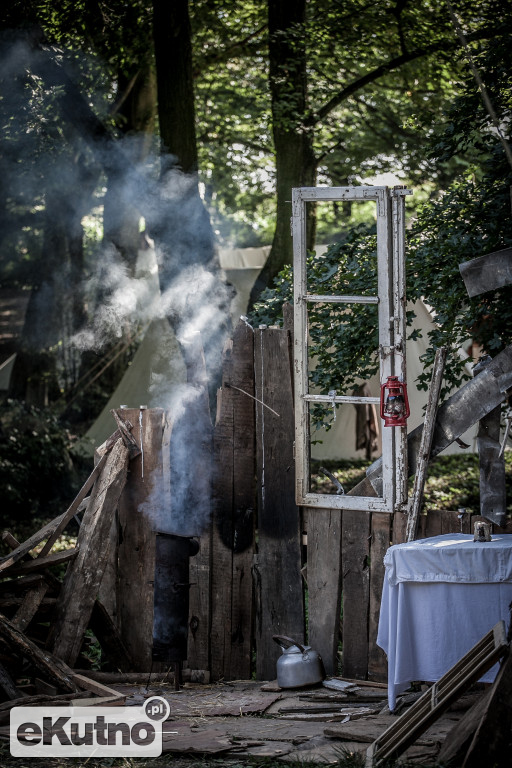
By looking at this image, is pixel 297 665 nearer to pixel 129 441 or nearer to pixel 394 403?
pixel 394 403

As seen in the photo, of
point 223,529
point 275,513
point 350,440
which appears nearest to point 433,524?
point 275,513

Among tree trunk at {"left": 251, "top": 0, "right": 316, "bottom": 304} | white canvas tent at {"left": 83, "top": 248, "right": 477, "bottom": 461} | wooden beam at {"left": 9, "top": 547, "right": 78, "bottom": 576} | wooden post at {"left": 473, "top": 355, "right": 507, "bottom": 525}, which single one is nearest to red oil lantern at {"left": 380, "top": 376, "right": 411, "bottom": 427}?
wooden post at {"left": 473, "top": 355, "right": 507, "bottom": 525}

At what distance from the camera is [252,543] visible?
5270 millimetres

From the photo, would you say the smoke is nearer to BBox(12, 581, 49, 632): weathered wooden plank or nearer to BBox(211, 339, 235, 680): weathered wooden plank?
BBox(211, 339, 235, 680): weathered wooden plank

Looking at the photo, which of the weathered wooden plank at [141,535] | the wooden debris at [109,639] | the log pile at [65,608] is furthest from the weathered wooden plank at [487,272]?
the wooden debris at [109,639]

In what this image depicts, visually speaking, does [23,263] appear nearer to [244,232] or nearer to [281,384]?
[244,232]

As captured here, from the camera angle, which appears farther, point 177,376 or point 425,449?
point 177,376

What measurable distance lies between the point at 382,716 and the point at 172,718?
1.09 m

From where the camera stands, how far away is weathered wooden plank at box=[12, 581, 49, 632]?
16.2ft

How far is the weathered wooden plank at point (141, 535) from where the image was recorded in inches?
212

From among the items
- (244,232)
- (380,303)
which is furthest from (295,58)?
(244,232)

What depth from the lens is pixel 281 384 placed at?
17.3 ft

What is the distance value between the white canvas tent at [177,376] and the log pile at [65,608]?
5.65m

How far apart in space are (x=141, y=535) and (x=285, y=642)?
1.16 m
